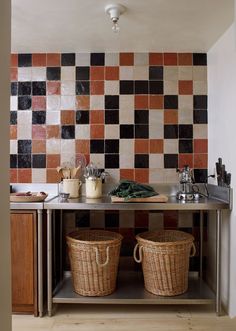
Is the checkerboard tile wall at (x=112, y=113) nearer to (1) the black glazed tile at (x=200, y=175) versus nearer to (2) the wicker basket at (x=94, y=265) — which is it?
(1) the black glazed tile at (x=200, y=175)

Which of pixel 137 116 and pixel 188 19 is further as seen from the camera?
pixel 137 116

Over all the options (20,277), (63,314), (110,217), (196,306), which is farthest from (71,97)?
(196,306)

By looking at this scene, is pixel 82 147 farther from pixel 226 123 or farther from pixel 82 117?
pixel 226 123

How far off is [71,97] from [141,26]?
847 mm

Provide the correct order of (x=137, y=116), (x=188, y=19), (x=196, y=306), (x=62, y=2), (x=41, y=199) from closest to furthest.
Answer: (x=62, y=2)
(x=188, y=19)
(x=41, y=199)
(x=196, y=306)
(x=137, y=116)

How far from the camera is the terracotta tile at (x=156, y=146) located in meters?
2.65

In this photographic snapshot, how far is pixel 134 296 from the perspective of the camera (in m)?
2.17

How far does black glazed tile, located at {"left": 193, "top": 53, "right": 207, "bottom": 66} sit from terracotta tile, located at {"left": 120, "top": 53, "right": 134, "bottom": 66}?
1.73 feet

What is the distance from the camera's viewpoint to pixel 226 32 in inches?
87.0

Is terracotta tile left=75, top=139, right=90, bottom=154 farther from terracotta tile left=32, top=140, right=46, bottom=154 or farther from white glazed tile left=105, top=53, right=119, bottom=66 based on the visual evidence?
white glazed tile left=105, top=53, right=119, bottom=66

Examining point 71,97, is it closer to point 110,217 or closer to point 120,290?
point 110,217

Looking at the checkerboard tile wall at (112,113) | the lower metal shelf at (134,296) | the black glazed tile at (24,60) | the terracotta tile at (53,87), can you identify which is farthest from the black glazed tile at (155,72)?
the lower metal shelf at (134,296)

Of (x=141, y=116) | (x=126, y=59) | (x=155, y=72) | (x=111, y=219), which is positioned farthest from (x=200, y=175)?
(x=126, y=59)

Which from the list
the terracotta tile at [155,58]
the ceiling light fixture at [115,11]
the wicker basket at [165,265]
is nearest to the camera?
the ceiling light fixture at [115,11]
